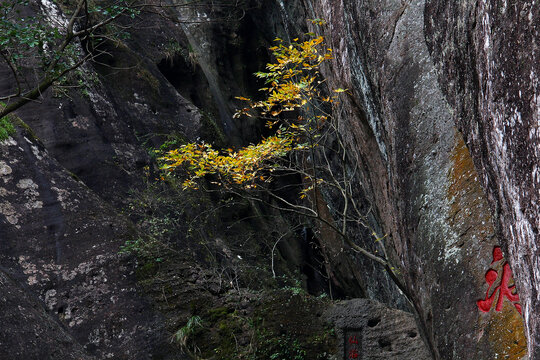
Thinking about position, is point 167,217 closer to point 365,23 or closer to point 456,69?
point 365,23

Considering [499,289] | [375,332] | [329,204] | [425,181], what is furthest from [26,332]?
[329,204]

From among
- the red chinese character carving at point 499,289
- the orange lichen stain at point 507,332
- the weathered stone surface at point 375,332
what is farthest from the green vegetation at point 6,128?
the orange lichen stain at point 507,332

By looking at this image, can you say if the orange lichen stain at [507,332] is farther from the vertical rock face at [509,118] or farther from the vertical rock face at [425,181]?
the vertical rock face at [509,118]

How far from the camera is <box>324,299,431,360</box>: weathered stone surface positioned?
7398 mm

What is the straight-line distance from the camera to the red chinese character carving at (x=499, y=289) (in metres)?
4.29

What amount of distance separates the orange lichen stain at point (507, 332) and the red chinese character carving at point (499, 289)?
0.04 metres

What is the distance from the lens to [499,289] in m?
4.37

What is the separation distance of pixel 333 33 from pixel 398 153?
3.35 meters

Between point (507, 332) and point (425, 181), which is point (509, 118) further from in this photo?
point (425, 181)

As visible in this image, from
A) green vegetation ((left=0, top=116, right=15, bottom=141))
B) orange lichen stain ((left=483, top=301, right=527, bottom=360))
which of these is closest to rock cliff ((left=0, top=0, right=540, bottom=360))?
orange lichen stain ((left=483, top=301, right=527, bottom=360))

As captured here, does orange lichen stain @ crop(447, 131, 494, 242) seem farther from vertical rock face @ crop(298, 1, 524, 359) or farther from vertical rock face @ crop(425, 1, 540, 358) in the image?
vertical rock face @ crop(425, 1, 540, 358)

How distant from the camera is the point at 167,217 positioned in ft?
32.4

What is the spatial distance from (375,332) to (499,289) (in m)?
3.51

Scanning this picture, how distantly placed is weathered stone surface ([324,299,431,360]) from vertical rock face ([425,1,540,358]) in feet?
15.9
